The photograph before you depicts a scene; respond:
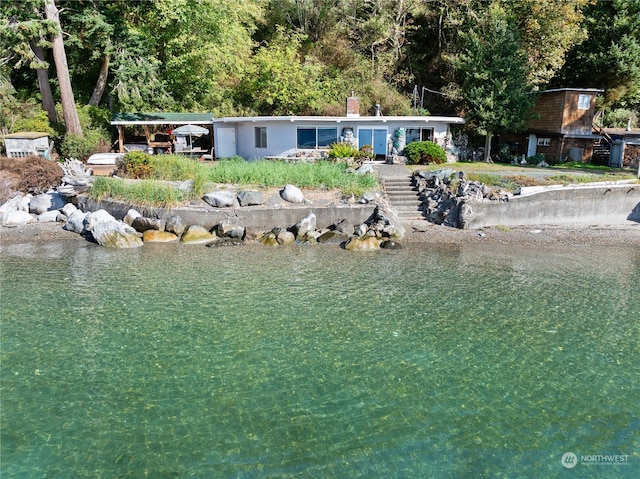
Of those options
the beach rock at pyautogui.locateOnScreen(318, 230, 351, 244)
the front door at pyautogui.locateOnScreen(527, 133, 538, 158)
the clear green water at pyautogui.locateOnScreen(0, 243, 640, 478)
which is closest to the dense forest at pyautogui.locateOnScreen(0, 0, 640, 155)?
the front door at pyautogui.locateOnScreen(527, 133, 538, 158)

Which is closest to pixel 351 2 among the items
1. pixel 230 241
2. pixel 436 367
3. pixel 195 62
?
pixel 195 62

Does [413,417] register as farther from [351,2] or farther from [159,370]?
[351,2]

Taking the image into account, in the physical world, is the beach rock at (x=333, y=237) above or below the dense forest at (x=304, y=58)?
below

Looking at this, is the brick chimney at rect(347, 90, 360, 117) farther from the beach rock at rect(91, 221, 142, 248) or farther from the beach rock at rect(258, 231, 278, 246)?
the beach rock at rect(91, 221, 142, 248)

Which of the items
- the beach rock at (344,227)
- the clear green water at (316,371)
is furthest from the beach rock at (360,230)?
the clear green water at (316,371)

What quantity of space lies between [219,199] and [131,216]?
10.3 ft

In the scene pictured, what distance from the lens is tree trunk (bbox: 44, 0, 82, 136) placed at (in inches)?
1056

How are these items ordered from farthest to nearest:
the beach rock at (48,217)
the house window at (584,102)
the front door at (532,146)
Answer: the front door at (532,146) → the house window at (584,102) → the beach rock at (48,217)

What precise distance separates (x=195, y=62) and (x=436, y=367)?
87.8 ft

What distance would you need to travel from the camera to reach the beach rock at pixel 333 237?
17.9 meters

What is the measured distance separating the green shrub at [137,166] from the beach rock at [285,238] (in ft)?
22.0

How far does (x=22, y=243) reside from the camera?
683 inches

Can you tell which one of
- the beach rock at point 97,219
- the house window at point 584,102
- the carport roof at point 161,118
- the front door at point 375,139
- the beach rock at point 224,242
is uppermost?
the house window at point 584,102

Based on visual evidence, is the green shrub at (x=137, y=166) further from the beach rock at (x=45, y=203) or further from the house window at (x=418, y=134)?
the house window at (x=418, y=134)
